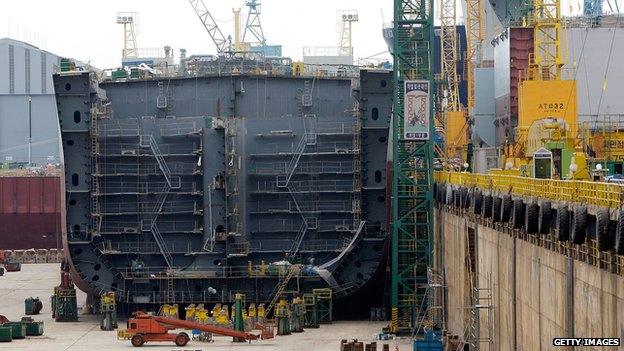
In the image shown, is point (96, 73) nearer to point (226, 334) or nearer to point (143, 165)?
point (143, 165)

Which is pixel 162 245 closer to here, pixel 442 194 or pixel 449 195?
pixel 442 194

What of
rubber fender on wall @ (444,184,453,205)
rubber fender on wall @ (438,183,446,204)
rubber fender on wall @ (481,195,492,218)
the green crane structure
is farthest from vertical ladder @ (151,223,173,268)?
rubber fender on wall @ (481,195,492,218)

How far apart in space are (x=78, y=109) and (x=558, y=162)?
86.5ft

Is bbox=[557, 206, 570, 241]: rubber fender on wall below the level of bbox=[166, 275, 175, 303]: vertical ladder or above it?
above

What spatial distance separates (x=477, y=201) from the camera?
161ft

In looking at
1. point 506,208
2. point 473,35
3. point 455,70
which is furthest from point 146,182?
point 473,35

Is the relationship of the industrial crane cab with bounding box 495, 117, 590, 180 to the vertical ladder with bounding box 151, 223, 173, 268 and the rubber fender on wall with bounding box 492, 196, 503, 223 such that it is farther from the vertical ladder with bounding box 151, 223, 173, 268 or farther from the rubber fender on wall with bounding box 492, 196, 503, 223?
the vertical ladder with bounding box 151, 223, 173, 268

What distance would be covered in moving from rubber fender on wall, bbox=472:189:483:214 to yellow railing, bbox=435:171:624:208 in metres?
0.24

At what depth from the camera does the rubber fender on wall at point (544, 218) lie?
3397cm

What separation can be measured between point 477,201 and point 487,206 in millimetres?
2565

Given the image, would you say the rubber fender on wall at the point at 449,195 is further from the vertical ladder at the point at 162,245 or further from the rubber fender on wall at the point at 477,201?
the vertical ladder at the point at 162,245

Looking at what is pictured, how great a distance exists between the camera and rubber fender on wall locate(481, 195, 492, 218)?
45.9 m

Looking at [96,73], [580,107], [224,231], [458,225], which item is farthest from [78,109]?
[580,107]

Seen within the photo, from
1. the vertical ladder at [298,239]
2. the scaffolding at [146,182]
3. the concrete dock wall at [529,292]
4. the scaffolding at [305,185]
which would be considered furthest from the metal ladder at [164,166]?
the concrete dock wall at [529,292]
